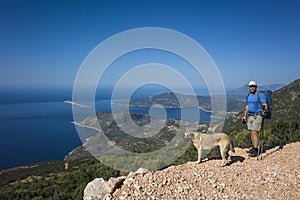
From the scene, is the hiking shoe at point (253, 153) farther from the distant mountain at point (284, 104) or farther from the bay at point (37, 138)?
the bay at point (37, 138)

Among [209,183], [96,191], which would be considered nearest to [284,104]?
[209,183]

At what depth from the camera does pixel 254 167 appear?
6.72m

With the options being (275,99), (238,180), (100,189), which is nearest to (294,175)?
(238,180)

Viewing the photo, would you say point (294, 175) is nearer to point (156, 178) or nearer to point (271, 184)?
point (271, 184)

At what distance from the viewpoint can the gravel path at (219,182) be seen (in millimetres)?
5098

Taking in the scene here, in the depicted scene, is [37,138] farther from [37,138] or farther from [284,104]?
[284,104]

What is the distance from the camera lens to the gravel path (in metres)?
5.10

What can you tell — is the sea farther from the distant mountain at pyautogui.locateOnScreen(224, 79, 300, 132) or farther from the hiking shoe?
the hiking shoe

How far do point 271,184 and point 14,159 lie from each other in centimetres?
10513

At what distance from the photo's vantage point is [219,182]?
573cm

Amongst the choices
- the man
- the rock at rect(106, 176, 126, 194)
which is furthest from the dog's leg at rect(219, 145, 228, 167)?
the rock at rect(106, 176, 126, 194)

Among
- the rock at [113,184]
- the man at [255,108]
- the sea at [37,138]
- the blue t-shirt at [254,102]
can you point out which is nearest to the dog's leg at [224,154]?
the man at [255,108]

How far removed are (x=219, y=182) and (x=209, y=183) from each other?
0.27m

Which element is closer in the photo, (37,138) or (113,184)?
(113,184)
